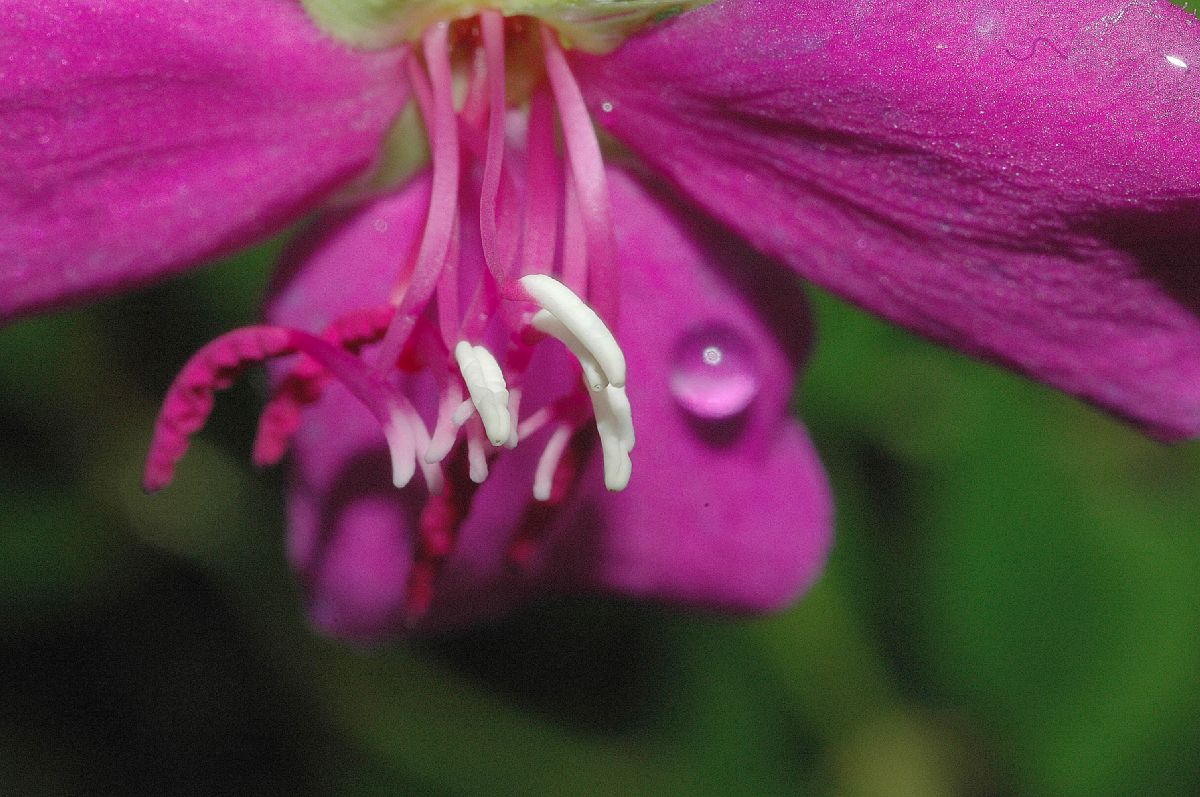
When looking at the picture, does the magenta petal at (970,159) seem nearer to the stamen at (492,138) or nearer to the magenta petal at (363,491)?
the stamen at (492,138)

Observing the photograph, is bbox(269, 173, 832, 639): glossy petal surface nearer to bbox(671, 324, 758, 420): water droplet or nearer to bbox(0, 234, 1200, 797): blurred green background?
bbox(671, 324, 758, 420): water droplet

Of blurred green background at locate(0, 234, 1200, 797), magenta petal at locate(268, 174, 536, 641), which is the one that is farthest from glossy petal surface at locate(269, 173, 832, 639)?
blurred green background at locate(0, 234, 1200, 797)

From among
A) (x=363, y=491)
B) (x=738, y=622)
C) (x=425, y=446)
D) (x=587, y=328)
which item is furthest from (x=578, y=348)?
(x=738, y=622)

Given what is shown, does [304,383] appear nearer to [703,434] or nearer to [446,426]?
[446,426]

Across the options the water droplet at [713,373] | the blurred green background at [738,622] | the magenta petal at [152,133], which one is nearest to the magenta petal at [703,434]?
the water droplet at [713,373]

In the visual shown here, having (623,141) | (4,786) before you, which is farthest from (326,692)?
(623,141)

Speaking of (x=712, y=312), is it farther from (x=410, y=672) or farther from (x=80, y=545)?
(x=80, y=545)

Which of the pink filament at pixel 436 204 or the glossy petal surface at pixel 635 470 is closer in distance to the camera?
the pink filament at pixel 436 204
